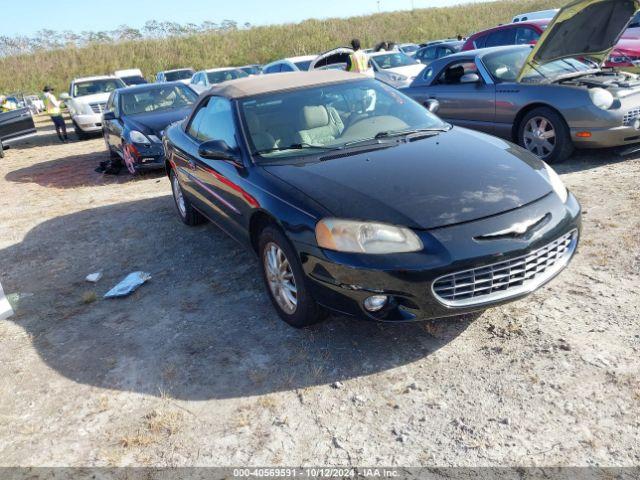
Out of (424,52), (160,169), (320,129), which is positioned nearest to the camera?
(320,129)

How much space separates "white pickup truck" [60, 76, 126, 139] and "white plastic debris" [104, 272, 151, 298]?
10805 millimetres

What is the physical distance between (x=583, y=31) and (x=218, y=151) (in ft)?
16.9

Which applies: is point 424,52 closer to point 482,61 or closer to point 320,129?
point 482,61

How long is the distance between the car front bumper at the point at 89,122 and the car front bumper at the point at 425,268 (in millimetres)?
13666

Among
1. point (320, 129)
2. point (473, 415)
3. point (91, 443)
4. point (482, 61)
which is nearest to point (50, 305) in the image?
point (91, 443)

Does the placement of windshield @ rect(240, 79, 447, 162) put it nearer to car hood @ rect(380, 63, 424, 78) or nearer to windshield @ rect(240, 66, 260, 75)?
car hood @ rect(380, 63, 424, 78)

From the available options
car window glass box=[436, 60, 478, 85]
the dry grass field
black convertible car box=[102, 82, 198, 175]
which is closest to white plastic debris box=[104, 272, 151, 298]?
black convertible car box=[102, 82, 198, 175]

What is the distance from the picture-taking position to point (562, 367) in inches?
111

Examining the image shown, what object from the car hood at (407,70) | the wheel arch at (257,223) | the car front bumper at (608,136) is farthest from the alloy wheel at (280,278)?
the car hood at (407,70)

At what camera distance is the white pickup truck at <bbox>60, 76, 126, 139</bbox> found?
14789 millimetres

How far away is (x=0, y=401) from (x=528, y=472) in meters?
2.94

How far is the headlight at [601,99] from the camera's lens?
5977mm

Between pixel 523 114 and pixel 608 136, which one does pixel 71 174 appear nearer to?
pixel 523 114

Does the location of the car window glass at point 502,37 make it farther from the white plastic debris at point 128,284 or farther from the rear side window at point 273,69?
the white plastic debris at point 128,284
